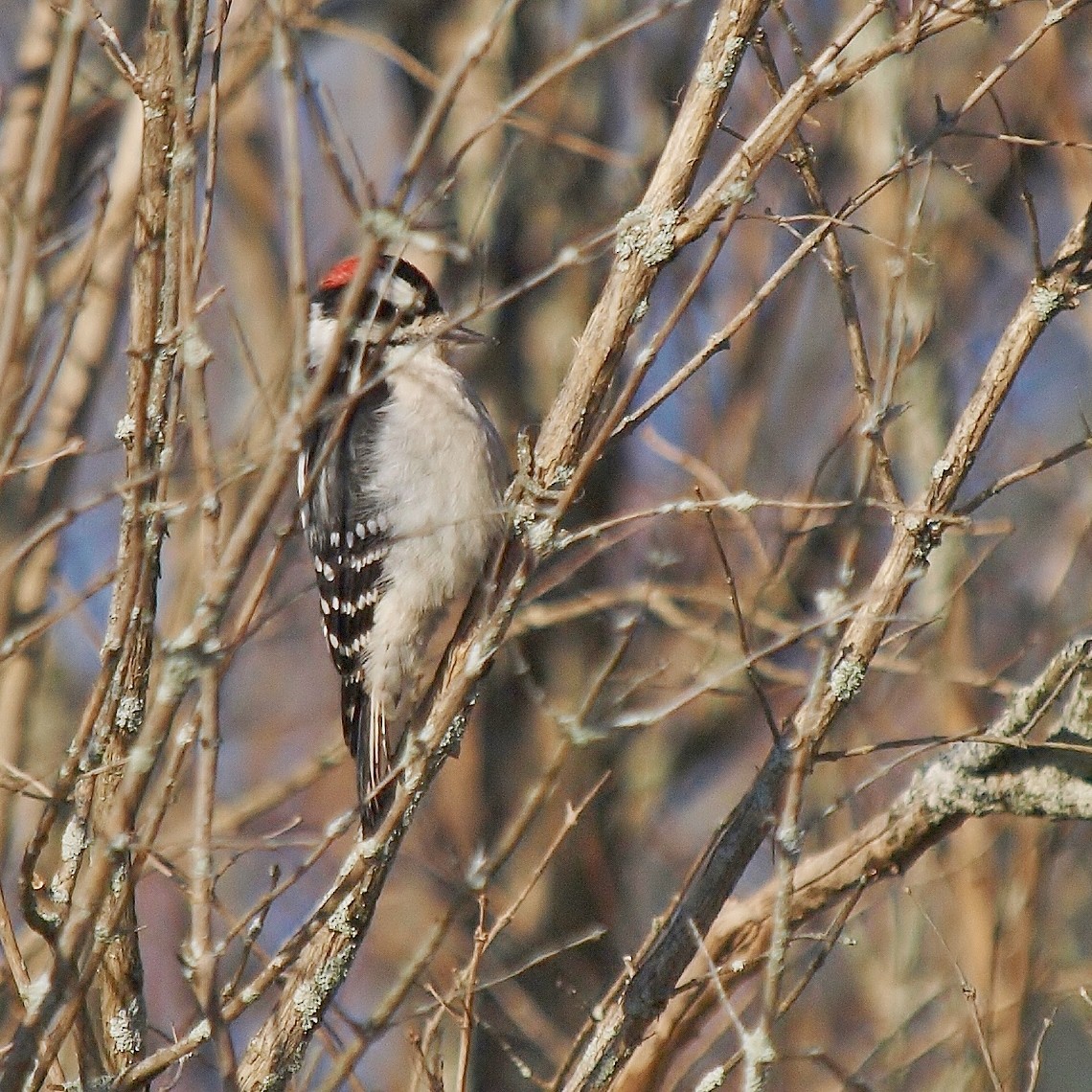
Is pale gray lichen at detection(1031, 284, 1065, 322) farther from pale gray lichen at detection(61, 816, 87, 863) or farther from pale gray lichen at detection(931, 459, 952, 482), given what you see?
pale gray lichen at detection(61, 816, 87, 863)

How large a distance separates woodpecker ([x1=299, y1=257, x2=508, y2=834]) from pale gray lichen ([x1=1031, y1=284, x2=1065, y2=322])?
6.32 feet

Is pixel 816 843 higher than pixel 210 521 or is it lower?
lower

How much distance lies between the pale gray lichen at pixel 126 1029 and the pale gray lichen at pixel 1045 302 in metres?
2.20

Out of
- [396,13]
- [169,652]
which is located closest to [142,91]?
[169,652]

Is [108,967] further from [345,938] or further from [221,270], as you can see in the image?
[221,270]

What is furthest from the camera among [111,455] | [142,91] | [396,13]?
[111,455]

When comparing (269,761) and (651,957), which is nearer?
(651,957)

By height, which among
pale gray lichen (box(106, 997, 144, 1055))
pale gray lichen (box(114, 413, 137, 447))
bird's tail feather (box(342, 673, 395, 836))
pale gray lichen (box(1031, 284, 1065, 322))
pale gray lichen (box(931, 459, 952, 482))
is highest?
pale gray lichen (box(114, 413, 137, 447))

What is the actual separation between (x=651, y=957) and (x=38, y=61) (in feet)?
13.1

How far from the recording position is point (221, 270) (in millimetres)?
7914

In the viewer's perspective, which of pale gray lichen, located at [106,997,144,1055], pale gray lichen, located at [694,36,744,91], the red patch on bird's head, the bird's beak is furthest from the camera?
the red patch on bird's head

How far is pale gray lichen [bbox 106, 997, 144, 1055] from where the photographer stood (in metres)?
2.89

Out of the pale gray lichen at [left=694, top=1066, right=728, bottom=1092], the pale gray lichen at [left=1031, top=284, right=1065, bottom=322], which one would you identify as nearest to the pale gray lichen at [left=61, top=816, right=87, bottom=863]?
the pale gray lichen at [left=694, top=1066, right=728, bottom=1092]

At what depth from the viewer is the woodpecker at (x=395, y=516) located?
15.0 feet
